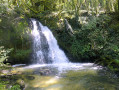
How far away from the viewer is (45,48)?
11.0m

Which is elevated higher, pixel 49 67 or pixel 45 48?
pixel 45 48

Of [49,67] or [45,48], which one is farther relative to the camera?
[45,48]

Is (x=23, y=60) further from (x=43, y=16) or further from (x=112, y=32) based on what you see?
(x=112, y=32)

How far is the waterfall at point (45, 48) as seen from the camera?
10.5m

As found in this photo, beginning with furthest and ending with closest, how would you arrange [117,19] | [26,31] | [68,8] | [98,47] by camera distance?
[68,8], [117,19], [26,31], [98,47]

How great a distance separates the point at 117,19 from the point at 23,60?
927 cm

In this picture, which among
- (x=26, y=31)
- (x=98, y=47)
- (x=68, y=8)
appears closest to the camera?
(x=98, y=47)

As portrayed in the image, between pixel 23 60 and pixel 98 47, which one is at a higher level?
pixel 98 47

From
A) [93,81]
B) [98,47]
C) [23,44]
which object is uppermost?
[23,44]

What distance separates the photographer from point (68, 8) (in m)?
12.6

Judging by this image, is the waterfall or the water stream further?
the waterfall

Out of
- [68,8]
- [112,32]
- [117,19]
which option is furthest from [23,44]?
[117,19]

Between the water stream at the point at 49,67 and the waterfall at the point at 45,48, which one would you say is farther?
the waterfall at the point at 45,48

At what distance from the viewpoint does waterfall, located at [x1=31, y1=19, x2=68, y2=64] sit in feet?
34.6
